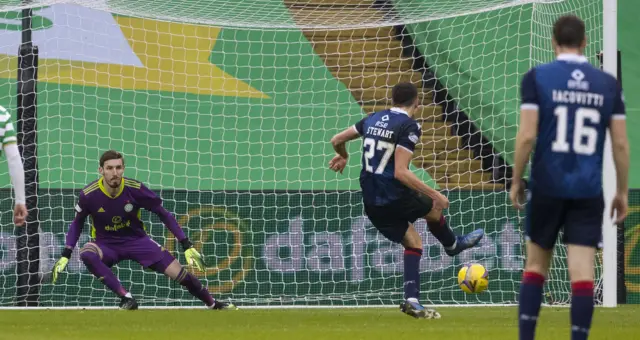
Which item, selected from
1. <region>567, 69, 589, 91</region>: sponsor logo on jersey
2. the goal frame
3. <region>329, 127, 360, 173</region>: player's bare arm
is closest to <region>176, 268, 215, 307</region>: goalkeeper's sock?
<region>329, 127, 360, 173</region>: player's bare arm

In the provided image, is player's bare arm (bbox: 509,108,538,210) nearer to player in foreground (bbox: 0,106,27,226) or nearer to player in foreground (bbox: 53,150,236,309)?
player in foreground (bbox: 0,106,27,226)

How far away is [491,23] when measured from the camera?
577 inches

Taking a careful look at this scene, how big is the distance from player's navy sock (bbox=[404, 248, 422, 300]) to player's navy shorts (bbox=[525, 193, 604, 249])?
333 cm

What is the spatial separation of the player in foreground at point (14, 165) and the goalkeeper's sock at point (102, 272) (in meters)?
3.12

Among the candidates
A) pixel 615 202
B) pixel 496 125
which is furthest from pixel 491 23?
pixel 615 202

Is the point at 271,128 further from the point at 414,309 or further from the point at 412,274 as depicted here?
the point at 414,309

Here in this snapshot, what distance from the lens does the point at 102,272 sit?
34.3ft

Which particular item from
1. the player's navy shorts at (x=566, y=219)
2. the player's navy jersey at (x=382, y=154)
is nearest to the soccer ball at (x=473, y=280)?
the player's navy jersey at (x=382, y=154)

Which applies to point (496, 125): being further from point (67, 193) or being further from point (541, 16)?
point (67, 193)

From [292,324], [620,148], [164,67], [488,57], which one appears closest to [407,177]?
[292,324]

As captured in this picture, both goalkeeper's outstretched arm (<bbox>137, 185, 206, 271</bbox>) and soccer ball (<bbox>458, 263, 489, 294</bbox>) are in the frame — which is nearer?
soccer ball (<bbox>458, 263, 489, 294</bbox>)

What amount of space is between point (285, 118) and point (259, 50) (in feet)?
4.22

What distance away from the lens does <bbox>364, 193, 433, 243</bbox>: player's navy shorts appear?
354 inches

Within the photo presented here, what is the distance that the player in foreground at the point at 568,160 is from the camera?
546 cm
